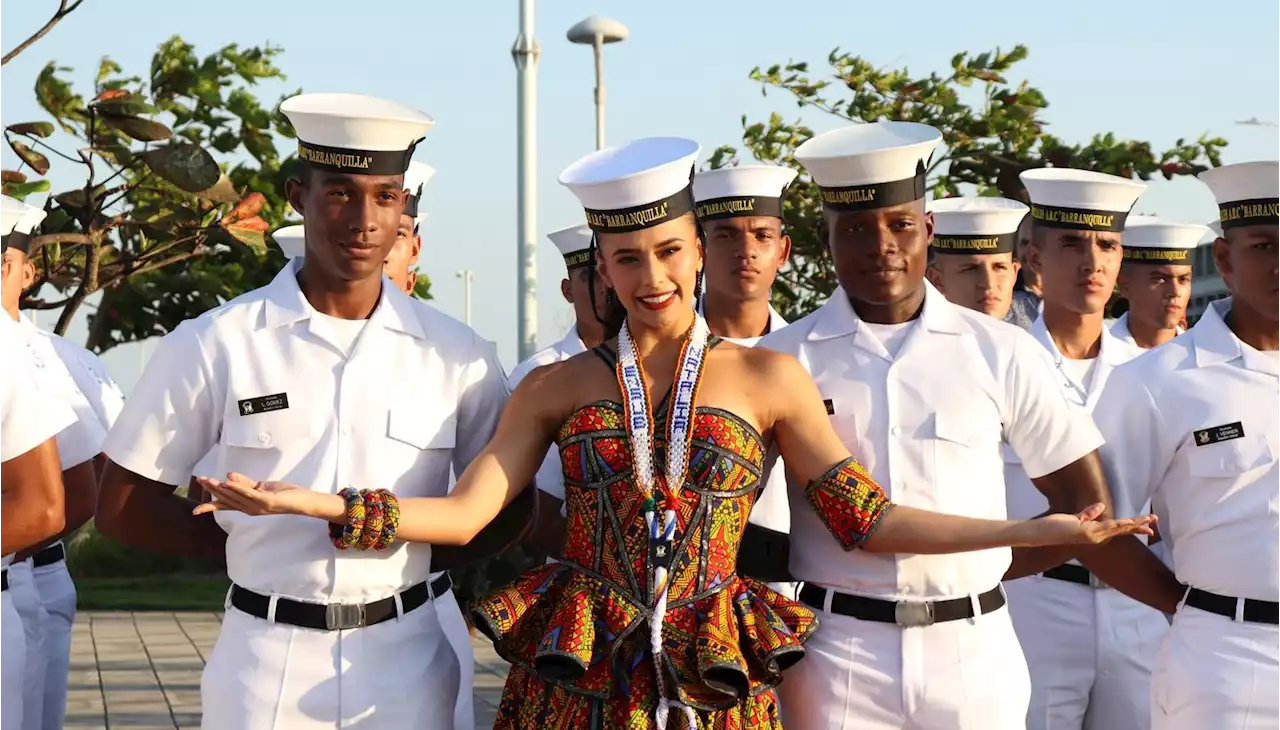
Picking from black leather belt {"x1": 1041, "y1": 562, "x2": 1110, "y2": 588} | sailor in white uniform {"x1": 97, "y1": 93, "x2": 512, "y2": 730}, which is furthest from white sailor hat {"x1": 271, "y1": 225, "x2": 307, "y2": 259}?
black leather belt {"x1": 1041, "y1": 562, "x2": 1110, "y2": 588}

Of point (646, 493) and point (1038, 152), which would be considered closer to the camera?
point (646, 493)

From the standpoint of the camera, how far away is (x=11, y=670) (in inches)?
208

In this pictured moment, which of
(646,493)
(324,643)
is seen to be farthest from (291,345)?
(646,493)

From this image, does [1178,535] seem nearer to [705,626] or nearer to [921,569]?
[921,569]

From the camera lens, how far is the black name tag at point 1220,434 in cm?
508

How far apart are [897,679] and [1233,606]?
3.58 ft

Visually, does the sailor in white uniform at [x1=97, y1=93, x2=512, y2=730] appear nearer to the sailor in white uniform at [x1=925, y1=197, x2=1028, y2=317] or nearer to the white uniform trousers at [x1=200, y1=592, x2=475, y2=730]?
the white uniform trousers at [x1=200, y1=592, x2=475, y2=730]

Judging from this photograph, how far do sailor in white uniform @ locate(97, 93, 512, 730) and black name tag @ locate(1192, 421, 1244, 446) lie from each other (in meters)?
1.92

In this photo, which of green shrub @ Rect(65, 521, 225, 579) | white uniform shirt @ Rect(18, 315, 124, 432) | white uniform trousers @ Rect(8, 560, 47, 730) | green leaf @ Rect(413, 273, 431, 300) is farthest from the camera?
green shrub @ Rect(65, 521, 225, 579)

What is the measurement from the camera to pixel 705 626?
166 inches

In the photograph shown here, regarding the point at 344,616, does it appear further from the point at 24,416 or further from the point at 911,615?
the point at 911,615

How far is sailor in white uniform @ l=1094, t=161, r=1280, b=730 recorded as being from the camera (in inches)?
197

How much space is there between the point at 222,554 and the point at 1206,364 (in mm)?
2713

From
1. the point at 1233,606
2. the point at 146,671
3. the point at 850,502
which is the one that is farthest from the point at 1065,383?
the point at 146,671
